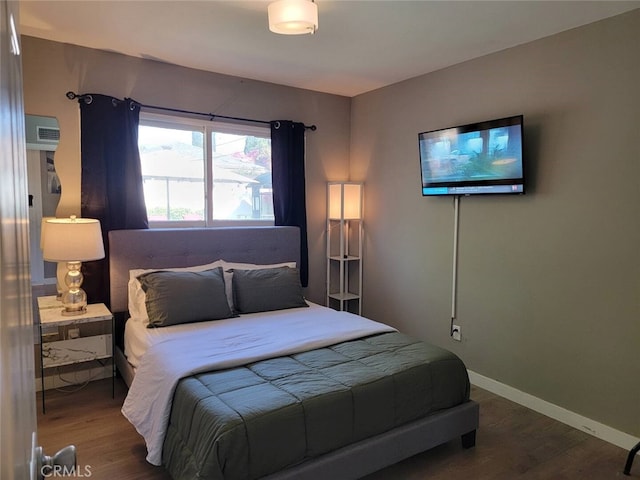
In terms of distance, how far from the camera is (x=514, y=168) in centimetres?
307

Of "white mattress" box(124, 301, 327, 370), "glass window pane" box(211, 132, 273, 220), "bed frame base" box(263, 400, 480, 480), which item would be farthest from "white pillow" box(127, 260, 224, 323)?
"bed frame base" box(263, 400, 480, 480)

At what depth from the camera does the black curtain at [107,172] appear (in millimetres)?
3367

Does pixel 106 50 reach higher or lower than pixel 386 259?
higher

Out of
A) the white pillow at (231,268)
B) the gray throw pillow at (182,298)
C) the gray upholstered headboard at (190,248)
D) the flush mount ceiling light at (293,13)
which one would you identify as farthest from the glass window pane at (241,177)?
the flush mount ceiling light at (293,13)

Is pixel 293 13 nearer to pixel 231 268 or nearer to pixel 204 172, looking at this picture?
pixel 204 172

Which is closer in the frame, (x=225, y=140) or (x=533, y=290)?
(x=533, y=290)

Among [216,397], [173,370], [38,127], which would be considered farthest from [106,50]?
[216,397]

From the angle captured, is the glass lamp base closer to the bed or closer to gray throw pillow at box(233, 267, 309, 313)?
the bed

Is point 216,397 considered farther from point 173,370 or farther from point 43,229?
point 43,229

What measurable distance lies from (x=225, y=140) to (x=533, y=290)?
289 cm

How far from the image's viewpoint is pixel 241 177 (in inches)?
166

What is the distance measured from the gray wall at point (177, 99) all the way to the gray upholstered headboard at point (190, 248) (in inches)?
15.8

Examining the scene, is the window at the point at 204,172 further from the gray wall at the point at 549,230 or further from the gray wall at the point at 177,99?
the gray wall at the point at 549,230

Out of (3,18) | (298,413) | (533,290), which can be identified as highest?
(3,18)
